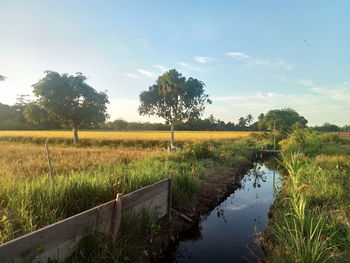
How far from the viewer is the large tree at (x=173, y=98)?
28.4 metres

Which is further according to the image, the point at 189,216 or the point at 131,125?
the point at 131,125

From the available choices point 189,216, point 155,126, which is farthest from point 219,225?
point 155,126

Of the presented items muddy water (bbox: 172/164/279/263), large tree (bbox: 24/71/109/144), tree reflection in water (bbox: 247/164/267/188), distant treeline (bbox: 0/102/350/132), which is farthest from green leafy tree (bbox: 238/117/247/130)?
muddy water (bbox: 172/164/279/263)

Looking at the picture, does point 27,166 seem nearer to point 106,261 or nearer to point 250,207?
point 106,261

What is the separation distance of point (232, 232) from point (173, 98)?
23.7 meters

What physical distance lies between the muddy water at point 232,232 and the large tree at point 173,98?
20.0 metres

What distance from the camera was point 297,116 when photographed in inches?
3524

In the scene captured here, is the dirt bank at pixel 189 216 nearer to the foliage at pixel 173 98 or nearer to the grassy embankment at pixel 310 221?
the grassy embankment at pixel 310 221

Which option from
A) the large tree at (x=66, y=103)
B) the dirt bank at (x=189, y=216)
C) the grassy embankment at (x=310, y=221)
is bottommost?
the dirt bank at (x=189, y=216)

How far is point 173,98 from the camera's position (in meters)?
28.5

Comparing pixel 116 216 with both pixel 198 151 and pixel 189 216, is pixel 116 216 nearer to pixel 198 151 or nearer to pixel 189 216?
pixel 189 216

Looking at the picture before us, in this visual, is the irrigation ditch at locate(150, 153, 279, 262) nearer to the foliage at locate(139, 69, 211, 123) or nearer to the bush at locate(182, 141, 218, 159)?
the bush at locate(182, 141, 218, 159)

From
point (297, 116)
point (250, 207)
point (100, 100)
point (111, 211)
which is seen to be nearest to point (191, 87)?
point (100, 100)

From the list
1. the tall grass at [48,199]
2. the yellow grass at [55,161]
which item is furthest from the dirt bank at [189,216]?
the yellow grass at [55,161]
